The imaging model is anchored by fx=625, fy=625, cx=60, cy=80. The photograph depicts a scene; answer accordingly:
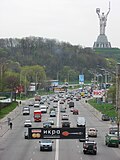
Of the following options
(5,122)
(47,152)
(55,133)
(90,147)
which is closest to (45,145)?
(47,152)

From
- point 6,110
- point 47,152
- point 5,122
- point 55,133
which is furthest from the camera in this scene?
point 6,110

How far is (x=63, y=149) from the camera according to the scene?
59500 mm

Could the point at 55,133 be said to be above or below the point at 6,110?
above

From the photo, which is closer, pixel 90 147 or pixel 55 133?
pixel 55 133

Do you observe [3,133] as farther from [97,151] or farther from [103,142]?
[97,151]

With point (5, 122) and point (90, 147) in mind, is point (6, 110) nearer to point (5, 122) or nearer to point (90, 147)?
point (5, 122)

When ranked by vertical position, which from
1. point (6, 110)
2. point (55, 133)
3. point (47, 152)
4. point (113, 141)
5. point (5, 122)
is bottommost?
point (47, 152)

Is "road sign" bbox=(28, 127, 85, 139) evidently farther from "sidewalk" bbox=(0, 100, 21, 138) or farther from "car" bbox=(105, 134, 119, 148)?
"sidewalk" bbox=(0, 100, 21, 138)

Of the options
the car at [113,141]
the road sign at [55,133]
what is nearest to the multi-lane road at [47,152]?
Result: the car at [113,141]

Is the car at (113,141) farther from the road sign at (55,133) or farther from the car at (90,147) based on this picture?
the road sign at (55,133)

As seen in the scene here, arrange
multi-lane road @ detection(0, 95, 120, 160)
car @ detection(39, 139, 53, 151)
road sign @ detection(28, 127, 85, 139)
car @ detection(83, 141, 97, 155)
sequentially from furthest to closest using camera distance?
car @ detection(39, 139, 53, 151) < car @ detection(83, 141, 97, 155) < multi-lane road @ detection(0, 95, 120, 160) < road sign @ detection(28, 127, 85, 139)

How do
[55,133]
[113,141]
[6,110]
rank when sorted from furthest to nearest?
[6,110] → [113,141] → [55,133]

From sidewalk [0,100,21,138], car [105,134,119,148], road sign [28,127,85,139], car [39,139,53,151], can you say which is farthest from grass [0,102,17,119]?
road sign [28,127,85,139]

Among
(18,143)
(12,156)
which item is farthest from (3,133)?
(12,156)
